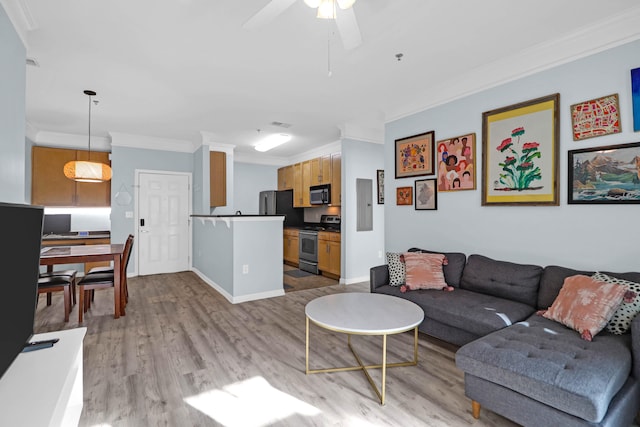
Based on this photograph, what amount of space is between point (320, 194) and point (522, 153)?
3.71 m

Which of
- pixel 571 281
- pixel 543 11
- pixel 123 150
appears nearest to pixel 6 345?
pixel 571 281

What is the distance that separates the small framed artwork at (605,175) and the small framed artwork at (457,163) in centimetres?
85

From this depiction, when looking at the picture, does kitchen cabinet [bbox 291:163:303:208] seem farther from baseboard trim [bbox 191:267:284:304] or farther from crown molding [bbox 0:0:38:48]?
crown molding [bbox 0:0:38:48]

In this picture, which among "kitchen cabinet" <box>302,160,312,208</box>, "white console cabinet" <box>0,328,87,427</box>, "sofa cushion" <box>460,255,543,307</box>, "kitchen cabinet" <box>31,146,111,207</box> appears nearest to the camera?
"white console cabinet" <box>0,328,87,427</box>

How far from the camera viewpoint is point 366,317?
85.6 inches

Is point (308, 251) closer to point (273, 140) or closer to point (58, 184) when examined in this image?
point (273, 140)

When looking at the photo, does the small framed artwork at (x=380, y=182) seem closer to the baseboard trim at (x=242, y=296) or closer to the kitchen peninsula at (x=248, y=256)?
the kitchen peninsula at (x=248, y=256)

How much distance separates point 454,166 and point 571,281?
5.18 ft

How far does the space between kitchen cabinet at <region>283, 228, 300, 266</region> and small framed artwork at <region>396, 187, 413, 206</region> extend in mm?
3041

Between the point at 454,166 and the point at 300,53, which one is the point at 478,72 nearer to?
the point at 454,166

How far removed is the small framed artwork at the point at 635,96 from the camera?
2180 millimetres

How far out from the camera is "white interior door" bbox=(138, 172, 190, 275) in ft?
18.6

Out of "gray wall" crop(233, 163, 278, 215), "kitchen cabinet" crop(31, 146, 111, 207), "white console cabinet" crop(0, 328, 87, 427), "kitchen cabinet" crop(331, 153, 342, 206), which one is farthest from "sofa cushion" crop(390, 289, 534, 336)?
"kitchen cabinet" crop(31, 146, 111, 207)

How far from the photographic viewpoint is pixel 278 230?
441 cm
